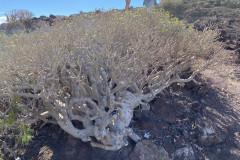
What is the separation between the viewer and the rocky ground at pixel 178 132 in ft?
10.7

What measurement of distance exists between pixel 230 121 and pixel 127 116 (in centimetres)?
238

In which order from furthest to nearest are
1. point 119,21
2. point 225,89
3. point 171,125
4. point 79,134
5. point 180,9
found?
1. point 180,9
2. point 225,89
3. point 119,21
4. point 171,125
5. point 79,134

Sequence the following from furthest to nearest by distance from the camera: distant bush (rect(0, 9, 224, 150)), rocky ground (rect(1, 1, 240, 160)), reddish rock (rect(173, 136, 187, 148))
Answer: reddish rock (rect(173, 136, 187, 148)) → rocky ground (rect(1, 1, 240, 160)) → distant bush (rect(0, 9, 224, 150))

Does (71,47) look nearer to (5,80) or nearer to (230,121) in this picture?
(5,80)

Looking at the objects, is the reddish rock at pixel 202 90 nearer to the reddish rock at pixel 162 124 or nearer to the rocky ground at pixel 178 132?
the rocky ground at pixel 178 132

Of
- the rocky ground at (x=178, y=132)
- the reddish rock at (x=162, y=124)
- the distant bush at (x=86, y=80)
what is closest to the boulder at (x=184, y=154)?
the rocky ground at (x=178, y=132)

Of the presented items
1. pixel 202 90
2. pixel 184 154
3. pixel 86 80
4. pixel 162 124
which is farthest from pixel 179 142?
pixel 86 80

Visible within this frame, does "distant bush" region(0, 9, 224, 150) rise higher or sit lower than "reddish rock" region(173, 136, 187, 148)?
higher

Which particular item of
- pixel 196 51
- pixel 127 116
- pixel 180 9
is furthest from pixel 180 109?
pixel 180 9

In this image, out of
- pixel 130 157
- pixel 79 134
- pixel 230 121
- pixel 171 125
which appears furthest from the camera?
pixel 230 121

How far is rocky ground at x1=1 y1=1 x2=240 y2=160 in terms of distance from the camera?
128 inches

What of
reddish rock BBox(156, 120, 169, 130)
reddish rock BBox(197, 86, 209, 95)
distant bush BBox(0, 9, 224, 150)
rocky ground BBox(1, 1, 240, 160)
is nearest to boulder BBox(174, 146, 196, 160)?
rocky ground BBox(1, 1, 240, 160)

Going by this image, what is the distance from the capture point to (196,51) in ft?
14.5

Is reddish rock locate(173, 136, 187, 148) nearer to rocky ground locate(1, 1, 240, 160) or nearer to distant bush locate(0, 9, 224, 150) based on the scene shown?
rocky ground locate(1, 1, 240, 160)
